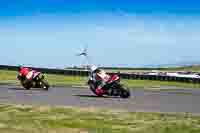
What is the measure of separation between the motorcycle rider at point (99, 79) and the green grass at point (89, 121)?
8845 millimetres

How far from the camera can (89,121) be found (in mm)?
16391

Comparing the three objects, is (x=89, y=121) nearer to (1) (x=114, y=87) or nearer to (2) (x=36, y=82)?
(1) (x=114, y=87)

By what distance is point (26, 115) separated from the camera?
17891mm

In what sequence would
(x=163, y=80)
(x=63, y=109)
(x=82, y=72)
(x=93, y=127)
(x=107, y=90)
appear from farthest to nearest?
(x=82, y=72), (x=163, y=80), (x=107, y=90), (x=63, y=109), (x=93, y=127)

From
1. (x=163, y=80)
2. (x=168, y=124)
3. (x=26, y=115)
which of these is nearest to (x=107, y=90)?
(x=26, y=115)

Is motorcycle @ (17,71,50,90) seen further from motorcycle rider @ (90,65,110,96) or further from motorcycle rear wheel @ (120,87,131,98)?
motorcycle rear wheel @ (120,87,131,98)

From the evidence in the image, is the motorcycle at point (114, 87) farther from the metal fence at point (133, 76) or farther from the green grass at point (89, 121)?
the metal fence at point (133, 76)

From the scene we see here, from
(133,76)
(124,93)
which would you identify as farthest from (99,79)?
(133,76)

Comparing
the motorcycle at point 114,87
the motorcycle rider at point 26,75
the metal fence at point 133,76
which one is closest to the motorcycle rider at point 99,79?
the motorcycle at point 114,87

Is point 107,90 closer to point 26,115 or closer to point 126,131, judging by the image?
point 26,115

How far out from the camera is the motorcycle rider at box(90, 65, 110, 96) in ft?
95.0

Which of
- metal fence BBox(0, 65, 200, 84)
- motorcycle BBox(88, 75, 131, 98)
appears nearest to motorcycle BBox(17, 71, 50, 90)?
motorcycle BBox(88, 75, 131, 98)

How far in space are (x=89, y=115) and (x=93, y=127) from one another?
113 inches

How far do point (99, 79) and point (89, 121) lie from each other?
12888 mm
